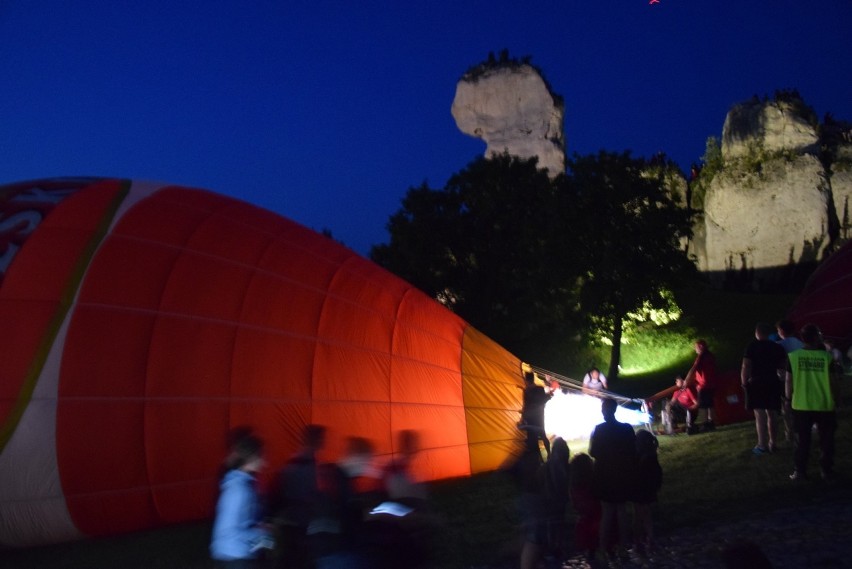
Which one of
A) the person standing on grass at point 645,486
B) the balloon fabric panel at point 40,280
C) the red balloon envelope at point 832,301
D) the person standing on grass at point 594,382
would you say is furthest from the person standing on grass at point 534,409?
the red balloon envelope at point 832,301

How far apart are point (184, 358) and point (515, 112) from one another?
103 feet

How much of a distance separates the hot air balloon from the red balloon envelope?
7.57 metres

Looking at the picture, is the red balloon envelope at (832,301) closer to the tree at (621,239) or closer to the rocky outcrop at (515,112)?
the tree at (621,239)

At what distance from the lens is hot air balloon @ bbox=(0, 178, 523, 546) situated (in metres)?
7.10

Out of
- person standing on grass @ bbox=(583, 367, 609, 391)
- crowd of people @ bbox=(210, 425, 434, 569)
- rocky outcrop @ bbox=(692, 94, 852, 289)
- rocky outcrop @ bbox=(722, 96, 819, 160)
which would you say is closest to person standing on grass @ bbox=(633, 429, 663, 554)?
crowd of people @ bbox=(210, 425, 434, 569)

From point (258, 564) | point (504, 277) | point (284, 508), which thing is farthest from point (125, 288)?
point (504, 277)

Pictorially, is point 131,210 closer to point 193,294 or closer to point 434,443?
point 193,294

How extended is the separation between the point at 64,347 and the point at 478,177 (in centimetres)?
1856

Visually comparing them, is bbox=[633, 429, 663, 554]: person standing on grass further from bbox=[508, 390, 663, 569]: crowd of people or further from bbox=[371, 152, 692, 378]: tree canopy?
bbox=[371, 152, 692, 378]: tree canopy

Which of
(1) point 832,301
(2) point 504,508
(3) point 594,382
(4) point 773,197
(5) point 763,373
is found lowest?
(2) point 504,508

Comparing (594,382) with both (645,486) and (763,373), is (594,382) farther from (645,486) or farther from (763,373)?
(645,486)

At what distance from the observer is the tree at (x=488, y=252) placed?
878 inches

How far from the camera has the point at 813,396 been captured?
23.1 ft

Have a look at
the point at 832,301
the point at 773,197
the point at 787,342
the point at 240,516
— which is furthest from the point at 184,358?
the point at 773,197
